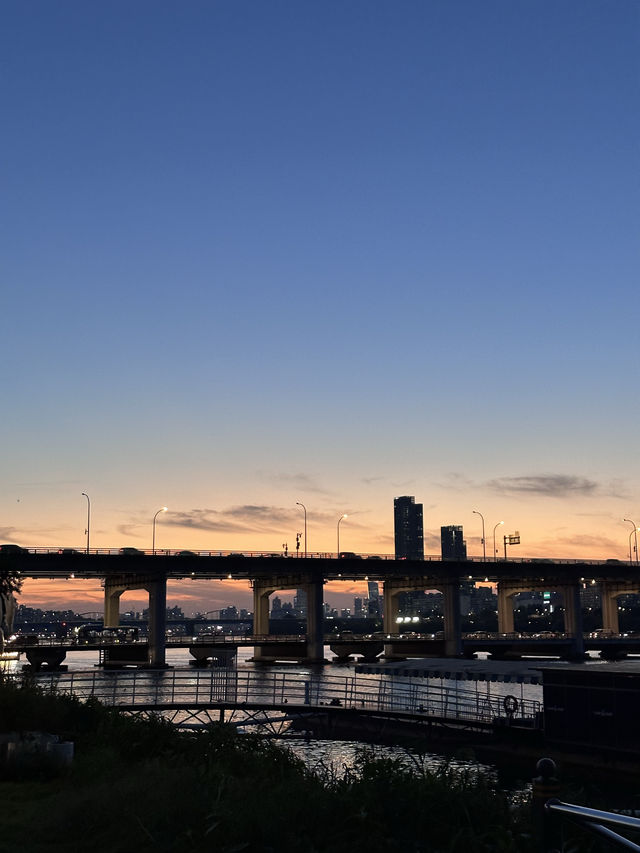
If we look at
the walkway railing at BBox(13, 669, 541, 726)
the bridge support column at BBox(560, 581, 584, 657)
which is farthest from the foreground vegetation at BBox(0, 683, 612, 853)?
the bridge support column at BBox(560, 581, 584, 657)

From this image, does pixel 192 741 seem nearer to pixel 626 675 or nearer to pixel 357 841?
pixel 357 841

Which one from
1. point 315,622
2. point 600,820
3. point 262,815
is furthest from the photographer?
point 315,622

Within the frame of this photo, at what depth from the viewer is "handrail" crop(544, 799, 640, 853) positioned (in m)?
6.95

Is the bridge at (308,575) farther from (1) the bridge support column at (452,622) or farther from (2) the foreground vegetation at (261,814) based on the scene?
(2) the foreground vegetation at (261,814)

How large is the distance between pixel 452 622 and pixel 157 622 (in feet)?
202

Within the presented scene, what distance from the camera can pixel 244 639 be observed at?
6462 inches

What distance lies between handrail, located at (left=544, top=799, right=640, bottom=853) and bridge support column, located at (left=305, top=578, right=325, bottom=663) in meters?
154

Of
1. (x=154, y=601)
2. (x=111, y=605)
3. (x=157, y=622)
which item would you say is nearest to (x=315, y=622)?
(x=154, y=601)

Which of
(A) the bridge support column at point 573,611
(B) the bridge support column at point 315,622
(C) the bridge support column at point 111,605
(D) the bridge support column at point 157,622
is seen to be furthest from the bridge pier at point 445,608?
(C) the bridge support column at point 111,605

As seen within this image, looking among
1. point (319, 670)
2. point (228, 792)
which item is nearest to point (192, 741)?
point (228, 792)

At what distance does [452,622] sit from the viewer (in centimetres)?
17675

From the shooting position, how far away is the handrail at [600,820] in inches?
273

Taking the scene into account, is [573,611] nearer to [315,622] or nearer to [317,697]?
[315,622]

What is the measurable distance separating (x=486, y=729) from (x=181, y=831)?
45.9m
